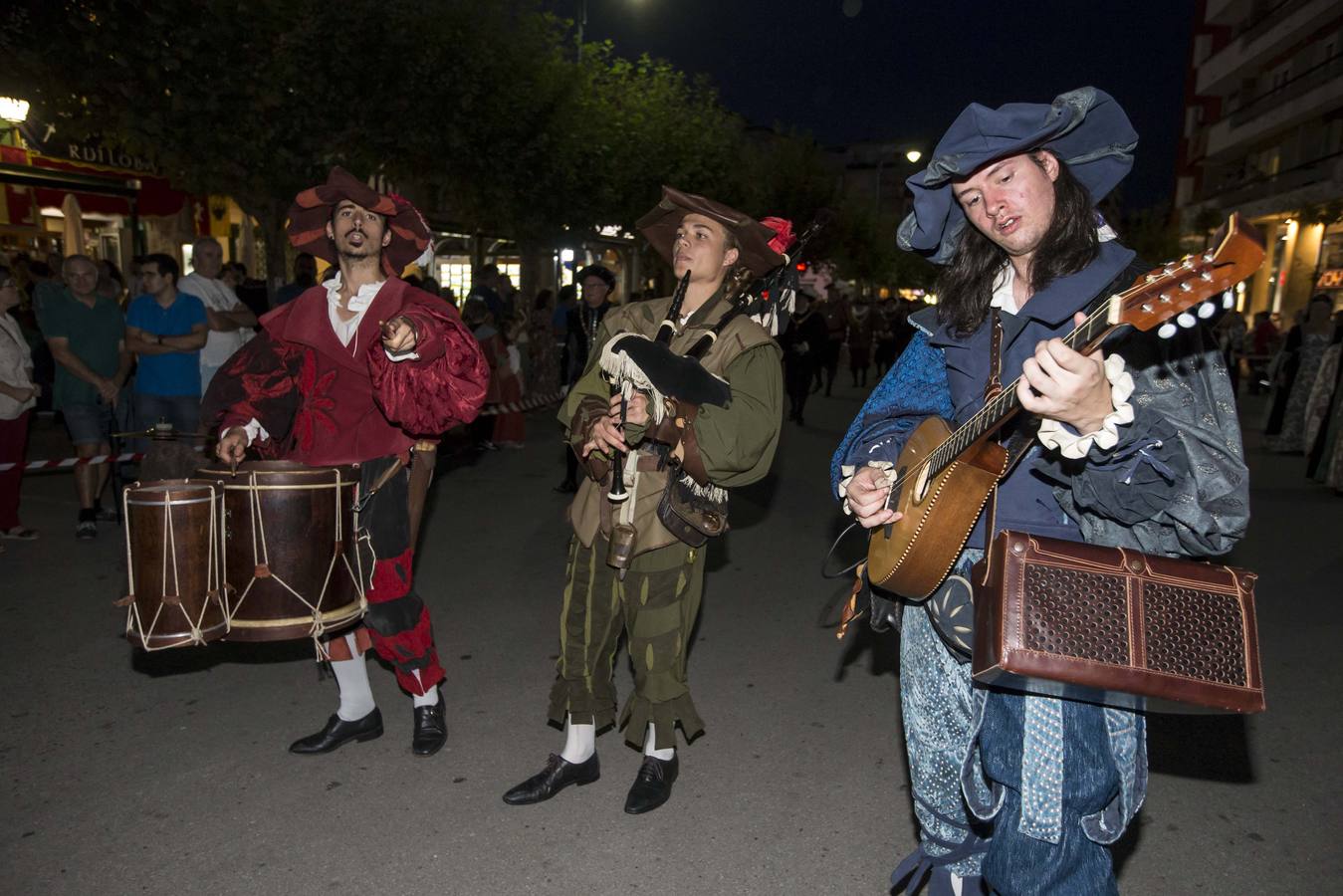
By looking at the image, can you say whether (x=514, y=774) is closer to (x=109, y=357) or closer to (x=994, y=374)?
(x=994, y=374)

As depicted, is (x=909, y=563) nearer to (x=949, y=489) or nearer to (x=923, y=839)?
(x=949, y=489)

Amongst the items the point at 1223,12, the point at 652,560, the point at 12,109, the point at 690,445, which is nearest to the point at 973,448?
the point at 690,445

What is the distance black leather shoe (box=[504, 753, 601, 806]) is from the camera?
365 cm

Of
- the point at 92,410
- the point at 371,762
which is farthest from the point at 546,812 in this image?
the point at 92,410

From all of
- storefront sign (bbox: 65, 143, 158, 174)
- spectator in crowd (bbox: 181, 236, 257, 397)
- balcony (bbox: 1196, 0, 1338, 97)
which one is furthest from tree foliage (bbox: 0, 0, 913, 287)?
balcony (bbox: 1196, 0, 1338, 97)

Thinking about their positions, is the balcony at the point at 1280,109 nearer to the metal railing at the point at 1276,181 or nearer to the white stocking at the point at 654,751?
the metal railing at the point at 1276,181

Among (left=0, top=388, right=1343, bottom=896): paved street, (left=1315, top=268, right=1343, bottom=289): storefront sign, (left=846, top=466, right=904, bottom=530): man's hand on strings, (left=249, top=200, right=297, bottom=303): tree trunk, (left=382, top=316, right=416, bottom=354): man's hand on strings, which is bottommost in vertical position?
(left=0, top=388, right=1343, bottom=896): paved street

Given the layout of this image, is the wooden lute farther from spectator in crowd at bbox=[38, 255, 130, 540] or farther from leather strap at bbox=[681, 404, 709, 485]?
spectator in crowd at bbox=[38, 255, 130, 540]

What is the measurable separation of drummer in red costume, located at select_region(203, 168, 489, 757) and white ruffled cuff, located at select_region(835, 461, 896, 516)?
5.43ft

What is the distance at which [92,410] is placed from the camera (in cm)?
751

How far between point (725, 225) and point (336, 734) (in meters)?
2.68

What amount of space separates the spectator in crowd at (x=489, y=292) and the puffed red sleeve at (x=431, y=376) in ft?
27.5

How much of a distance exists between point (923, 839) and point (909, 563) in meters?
0.85

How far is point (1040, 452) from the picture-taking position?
81.7 inches
